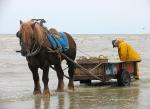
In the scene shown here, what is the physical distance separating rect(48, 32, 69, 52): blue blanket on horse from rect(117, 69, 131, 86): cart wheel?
200cm

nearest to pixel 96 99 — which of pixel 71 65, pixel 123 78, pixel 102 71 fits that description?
pixel 71 65

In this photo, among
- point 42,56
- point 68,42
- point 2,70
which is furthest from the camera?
point 2,70

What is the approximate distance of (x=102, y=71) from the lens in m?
15.0

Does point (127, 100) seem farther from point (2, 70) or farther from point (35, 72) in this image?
point (2, 70)

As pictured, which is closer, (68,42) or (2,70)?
(68,42)

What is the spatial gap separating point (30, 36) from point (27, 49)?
0.40 m

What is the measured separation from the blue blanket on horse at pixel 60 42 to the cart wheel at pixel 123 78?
200 cm

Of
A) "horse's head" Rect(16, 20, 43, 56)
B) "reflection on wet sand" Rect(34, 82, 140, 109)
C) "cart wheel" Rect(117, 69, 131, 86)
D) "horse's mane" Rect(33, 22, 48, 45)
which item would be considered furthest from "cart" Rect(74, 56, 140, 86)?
"horse's head" Rect(16, 20, 43, 56)

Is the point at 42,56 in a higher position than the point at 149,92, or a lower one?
higher

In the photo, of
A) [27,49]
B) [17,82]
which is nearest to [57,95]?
[27,49]

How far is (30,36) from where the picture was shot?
1216 centimetres

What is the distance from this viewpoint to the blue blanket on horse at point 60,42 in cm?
1326

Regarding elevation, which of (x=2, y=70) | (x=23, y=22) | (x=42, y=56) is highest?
(x=23, y=22)

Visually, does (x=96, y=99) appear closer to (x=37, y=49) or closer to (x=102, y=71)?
(x=37, y=49)
